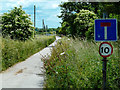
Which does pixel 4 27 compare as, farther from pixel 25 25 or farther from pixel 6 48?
pixel 6 48

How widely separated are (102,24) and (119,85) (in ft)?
7.17

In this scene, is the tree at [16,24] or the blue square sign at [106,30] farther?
the tree at [16,24]

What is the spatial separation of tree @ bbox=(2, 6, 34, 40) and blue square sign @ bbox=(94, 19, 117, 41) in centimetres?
1205

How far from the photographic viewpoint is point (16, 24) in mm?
16375

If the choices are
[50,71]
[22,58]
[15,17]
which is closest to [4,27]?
[15,17]

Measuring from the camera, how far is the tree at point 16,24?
16.3 metres

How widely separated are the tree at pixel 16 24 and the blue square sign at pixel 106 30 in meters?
12.0

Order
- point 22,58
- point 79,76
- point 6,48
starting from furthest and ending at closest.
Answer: point 22,58
point 6,48
point 79,76

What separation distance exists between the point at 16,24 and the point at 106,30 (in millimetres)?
12543

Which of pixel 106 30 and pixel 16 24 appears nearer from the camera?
pixel 106 30

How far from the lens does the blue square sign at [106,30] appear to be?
4.91m

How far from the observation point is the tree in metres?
16.3

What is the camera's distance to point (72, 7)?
28.8 m

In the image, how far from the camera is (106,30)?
4.91 metres
